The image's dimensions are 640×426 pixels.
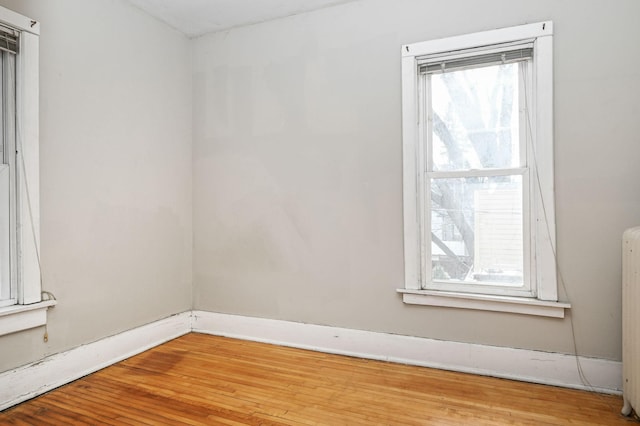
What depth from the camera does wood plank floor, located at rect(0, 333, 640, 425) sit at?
2232 mm

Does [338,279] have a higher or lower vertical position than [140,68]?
lower

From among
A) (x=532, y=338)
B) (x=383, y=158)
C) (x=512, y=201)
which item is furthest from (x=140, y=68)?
(x=532, y=338)

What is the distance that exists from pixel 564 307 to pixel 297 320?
1.96m

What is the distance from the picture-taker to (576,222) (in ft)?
8.57

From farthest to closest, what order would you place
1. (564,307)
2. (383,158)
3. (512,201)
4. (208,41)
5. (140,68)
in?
(208,41) < (140,68) < (383,158) < (512,201) < (564,307)

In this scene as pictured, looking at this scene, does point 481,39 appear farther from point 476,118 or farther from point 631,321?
point 631,321

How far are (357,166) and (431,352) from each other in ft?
4.92

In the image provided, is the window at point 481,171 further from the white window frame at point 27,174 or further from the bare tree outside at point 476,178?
the white window frame at point 27,174

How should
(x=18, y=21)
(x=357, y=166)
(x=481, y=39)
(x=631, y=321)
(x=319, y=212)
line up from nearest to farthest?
(x=631, y=321), (x=18, y=21), (x=481, y=39), (x=357, y=166), (x=319, y=212)

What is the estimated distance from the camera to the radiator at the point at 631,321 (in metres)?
2.07

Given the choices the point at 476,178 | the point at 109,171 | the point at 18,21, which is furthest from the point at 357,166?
the point at 18,21

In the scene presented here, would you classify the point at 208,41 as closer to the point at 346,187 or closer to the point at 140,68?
the point at 140,68

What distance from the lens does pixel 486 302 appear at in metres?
2.81

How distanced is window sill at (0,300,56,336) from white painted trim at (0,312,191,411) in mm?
250
